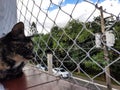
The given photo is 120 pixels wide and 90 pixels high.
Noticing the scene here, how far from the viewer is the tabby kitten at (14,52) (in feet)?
1.55

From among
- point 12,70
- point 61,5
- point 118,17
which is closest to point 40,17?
point 61,5

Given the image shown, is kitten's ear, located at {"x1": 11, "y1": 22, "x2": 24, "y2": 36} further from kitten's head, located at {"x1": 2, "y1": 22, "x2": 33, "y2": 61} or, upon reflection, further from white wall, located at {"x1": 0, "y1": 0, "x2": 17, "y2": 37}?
white wall, located at {"x1": 0, "y1": 0, "x2": 17, "y2": 37}

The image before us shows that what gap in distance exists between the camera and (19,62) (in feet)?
1.61

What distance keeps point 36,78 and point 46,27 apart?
0.68 feet

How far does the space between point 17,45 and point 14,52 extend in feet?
0.08

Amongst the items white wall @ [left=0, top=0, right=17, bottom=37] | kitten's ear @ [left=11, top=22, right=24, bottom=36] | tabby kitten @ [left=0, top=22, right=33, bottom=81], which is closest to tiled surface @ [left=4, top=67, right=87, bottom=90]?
tabby kitten @ [left=0, top=22, right=33, bottom=81]

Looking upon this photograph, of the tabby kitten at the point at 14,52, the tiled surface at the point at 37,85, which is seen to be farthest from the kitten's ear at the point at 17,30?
the tiled surface at the point at 37,85

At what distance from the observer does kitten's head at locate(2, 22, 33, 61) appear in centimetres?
48

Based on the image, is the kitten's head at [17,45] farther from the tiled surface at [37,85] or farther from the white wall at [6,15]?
the white wall at [6,15]

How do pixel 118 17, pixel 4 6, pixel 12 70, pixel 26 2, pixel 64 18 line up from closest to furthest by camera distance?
pixel 118 17 → pixel 12 70 → pixel 64 18 → pixel 4 6 → pixel 26 2

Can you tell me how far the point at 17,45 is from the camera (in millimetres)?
498

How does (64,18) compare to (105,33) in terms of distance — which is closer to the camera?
(105,33)

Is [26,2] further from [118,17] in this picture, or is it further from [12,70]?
[118,17]

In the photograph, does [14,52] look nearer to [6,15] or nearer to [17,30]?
[17,30]
